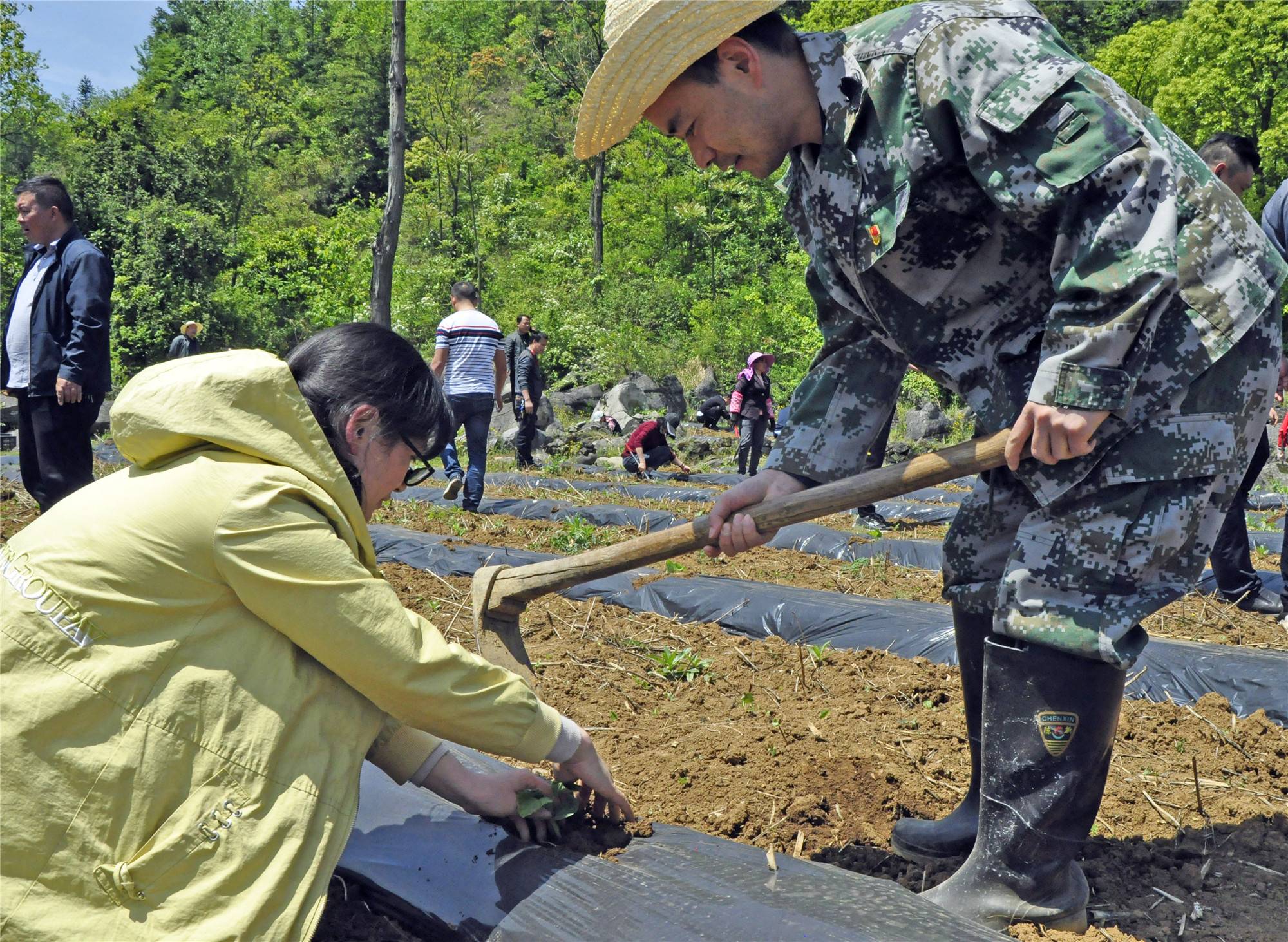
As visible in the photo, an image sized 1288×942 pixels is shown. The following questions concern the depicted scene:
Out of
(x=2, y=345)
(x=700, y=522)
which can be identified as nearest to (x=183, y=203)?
(x=2, y=345)

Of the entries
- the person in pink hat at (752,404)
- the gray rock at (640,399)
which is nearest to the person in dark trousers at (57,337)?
the person in pink hat at (752,404)

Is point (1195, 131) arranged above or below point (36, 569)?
above

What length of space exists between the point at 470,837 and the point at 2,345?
15.8 feet

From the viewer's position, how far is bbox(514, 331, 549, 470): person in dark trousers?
37.1ft

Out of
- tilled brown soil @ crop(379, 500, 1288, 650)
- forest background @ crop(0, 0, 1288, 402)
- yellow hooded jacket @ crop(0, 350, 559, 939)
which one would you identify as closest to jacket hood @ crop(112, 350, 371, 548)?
yellow hooded jacket @ crop(0, 350, 559, 939)

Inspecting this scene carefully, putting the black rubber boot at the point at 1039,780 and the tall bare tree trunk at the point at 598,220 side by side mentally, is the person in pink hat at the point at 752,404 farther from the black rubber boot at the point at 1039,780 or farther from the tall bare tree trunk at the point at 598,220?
the tall bare tree trunk at the point at 598,220

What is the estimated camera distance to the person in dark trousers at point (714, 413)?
1733 cm

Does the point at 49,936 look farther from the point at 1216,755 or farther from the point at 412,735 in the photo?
the point at 1216,755

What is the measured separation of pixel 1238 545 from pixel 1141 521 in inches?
126

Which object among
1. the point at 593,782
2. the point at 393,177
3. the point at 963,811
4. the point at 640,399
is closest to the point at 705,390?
the point at 640,399

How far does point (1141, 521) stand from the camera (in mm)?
1645

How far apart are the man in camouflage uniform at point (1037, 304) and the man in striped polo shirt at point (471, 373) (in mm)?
5890

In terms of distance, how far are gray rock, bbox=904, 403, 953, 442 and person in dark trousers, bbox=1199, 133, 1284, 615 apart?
38.8ft

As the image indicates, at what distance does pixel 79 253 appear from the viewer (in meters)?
5.00
